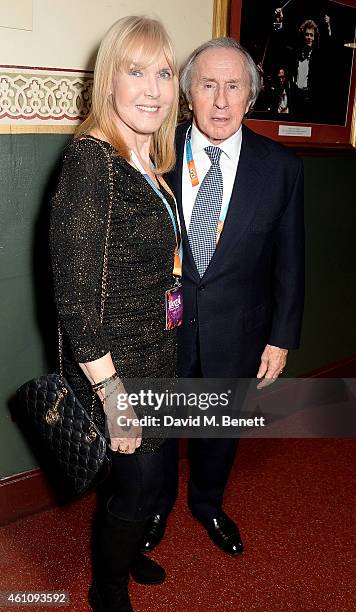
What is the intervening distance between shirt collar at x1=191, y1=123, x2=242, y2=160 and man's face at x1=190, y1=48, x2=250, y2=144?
0.03 meters

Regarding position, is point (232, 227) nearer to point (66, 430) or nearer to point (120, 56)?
point (120, 56)

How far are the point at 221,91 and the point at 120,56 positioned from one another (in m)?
0.53

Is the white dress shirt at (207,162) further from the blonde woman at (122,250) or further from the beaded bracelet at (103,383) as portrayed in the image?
the beaded bracelet at (103,383)

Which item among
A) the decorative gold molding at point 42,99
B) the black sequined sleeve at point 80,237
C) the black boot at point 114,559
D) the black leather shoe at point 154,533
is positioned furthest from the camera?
the black leather shoe at point 154,533

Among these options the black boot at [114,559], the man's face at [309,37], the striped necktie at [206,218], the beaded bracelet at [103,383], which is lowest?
the black boot at [114,559]

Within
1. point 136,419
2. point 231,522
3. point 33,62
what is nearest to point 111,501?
point 136,419

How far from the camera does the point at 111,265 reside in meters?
1.46

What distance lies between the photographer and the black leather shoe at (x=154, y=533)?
221 centimetres

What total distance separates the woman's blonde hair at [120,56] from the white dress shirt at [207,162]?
1.49 feet

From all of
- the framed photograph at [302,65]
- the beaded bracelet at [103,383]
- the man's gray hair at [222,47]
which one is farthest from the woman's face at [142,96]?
the framed photograph at [302,65]

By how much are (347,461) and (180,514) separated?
93 centimetres

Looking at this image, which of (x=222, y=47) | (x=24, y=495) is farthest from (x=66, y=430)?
(x=222, y=47)

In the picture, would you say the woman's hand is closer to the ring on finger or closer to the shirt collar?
the ring on finger

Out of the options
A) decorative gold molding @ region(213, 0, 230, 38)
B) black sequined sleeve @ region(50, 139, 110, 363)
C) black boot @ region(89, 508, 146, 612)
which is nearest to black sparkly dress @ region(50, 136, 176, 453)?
black sequined sleeve @ region(50, 139, 110, 363)
